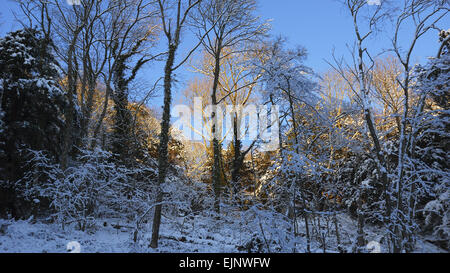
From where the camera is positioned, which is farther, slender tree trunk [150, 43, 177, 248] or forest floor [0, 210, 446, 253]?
slender tree trunk [150, 43, 177, 248]

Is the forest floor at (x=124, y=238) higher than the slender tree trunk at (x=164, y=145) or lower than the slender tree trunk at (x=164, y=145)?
lower

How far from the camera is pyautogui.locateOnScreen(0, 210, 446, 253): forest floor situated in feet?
15.6

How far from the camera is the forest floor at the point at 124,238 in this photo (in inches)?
188

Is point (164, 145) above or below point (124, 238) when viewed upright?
above

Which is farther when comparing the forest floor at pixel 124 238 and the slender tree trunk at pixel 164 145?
the slender tree trunk at pixel 164 145

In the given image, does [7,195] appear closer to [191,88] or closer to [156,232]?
[156,232]

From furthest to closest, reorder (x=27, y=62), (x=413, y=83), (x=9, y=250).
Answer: (x=27, y=62), (x=413, y=83), (x=9, y=250)

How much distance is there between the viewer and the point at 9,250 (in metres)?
4.50

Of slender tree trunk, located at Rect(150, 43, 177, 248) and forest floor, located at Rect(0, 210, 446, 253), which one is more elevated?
slender tree trunk, located at Rect(150, 43, 177, 248)

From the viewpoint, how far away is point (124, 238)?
6512 millimetres
